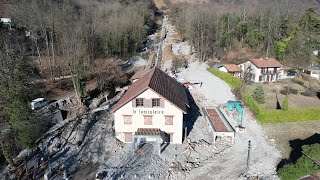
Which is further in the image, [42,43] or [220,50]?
[220,50]

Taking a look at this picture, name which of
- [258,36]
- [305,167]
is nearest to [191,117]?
[305,167]

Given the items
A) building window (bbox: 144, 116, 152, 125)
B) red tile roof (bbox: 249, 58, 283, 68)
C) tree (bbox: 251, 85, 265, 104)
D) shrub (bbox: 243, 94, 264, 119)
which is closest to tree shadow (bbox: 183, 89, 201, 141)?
building window (bbox: 144, 116, 152, 125)

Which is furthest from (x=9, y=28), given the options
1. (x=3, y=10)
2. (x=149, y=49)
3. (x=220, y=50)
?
(x=220, y=50)

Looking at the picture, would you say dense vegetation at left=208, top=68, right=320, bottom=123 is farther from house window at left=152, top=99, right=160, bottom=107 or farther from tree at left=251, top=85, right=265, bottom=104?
house window at left=152, top=99, right=160, bottom=107

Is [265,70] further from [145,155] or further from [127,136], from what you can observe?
[145,155]

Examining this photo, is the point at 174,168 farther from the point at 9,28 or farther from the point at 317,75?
the point at 9,28
